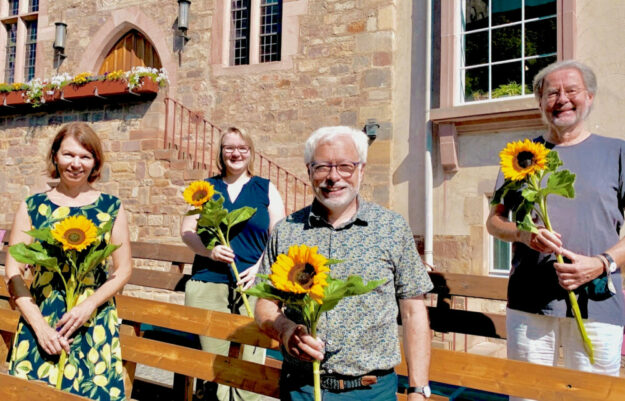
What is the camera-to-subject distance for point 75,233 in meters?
2.23

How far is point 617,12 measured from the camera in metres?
6.20

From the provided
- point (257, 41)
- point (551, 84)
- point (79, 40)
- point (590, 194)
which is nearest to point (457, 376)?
point (590, 194)

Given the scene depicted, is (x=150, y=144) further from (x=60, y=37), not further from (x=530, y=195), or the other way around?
(x=530, y=195)

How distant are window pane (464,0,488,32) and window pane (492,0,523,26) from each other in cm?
11

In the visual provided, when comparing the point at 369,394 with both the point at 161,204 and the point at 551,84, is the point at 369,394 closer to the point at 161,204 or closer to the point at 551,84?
the point at 551,84

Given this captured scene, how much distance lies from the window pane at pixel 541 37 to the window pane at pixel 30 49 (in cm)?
932

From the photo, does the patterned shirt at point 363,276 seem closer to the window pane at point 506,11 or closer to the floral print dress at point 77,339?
the floral print dress at point 77,339

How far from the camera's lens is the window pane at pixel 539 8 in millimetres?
6711

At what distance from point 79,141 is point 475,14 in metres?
6.01

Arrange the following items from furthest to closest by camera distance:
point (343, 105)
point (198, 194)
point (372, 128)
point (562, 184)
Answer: point (343, 105), point (372, 128), point (198, 194), point (562, 184)

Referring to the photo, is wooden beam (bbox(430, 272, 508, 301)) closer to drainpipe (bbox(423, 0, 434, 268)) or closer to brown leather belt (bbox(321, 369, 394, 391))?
brown leather belt (bbox(321, 369, 394, 391))

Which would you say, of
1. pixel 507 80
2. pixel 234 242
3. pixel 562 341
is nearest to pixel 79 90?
pixel 507 80

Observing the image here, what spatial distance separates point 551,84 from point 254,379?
1777 millimetres

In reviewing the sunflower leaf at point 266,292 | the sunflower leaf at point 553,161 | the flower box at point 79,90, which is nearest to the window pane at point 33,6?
the flower box at point 79,90
